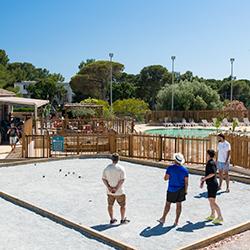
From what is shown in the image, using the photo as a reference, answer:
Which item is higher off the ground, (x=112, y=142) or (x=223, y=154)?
(x=223, y=154)

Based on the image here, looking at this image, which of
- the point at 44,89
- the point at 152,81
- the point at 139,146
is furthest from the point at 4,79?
the point at 139,146

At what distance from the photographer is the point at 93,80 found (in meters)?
60.2

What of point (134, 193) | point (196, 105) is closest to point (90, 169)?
point (134, 193)

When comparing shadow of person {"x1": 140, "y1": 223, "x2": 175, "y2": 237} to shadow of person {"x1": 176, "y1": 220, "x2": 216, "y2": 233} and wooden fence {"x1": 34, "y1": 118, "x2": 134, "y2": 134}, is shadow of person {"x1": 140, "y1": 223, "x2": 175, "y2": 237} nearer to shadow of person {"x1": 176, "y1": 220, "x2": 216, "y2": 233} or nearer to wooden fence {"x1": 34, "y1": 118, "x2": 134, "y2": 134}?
shadow of person {"x1": 176, "y1": 220, "x2": 216, "y2": 233}

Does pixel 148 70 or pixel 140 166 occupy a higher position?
pixel 148 70

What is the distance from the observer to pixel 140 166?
48.5 ft

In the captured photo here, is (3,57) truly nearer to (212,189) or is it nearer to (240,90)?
(240,90)

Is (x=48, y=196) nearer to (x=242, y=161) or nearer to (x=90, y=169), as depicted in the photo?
(x=90, y=169)

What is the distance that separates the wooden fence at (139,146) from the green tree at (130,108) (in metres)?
23.1

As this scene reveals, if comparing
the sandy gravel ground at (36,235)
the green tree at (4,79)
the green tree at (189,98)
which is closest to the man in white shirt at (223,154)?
the sandy gravel ground at (36,235)

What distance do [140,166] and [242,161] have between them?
3.81 metres

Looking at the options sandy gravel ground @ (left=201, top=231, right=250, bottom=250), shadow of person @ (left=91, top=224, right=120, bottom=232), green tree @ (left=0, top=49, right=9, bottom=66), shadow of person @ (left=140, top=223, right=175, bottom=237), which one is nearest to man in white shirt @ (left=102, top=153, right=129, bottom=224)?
shadow of person @ (left=91, top=224, right=120, bottom=232)

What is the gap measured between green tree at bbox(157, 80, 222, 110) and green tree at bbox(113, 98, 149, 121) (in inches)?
229

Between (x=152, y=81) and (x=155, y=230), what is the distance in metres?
58.3
